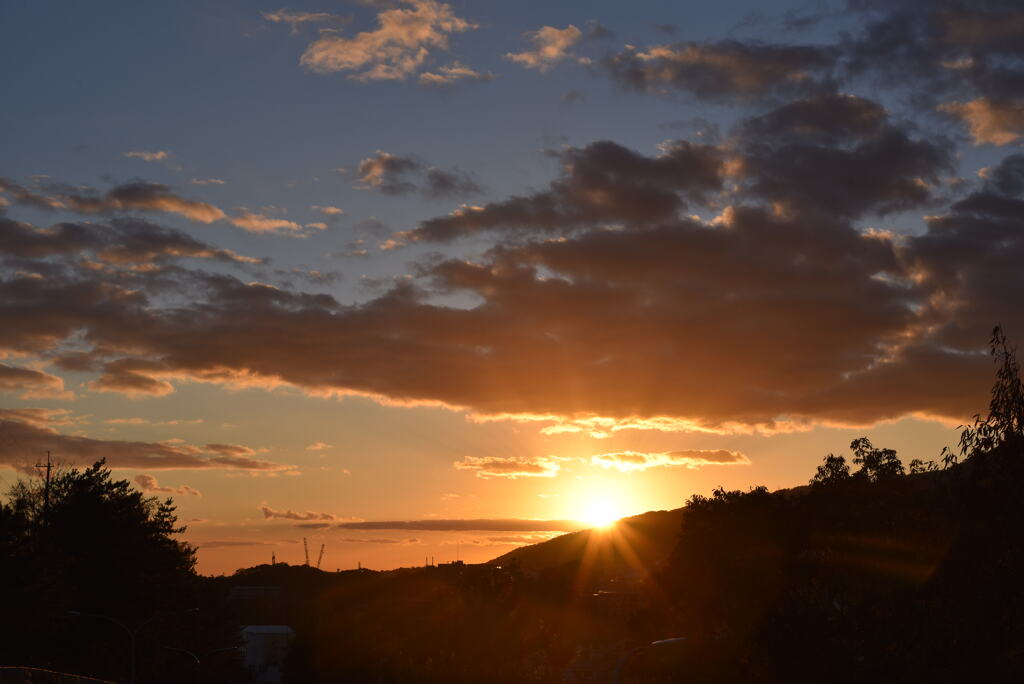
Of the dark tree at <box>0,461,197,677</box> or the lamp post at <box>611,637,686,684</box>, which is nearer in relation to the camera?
the dark tree at <box>0,461,197,677</box>

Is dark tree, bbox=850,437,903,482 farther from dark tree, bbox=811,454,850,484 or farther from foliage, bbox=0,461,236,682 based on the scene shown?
foliage, bbox=0,461,236,682

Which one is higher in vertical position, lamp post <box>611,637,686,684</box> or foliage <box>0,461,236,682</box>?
foliage <box>0,461,236,682</box>

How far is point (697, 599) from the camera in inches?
4483

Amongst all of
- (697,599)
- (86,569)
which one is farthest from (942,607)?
(697,599)

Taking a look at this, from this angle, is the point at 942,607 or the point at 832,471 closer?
the point at 942,607

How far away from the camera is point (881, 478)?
399ft

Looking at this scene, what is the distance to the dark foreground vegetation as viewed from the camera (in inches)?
840

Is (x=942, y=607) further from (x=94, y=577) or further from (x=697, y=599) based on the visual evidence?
(x=697, y=599)

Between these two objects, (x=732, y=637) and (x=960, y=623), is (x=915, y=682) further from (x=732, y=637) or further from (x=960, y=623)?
(x=732, y=637)

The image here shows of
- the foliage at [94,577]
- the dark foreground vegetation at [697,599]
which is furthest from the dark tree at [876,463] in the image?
the foliage at [94,577]

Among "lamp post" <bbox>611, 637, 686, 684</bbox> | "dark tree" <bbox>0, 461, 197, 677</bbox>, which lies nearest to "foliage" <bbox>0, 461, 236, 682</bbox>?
"dark tree" <bbox>0, 461, 197, 677</bbox>

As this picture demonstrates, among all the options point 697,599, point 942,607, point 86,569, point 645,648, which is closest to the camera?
point 942,607

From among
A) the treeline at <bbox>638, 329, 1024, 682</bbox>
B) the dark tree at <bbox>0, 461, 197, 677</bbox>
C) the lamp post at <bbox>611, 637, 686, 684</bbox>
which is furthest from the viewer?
the lamp post at <bbox>611, 637, 686, 684</bbox>

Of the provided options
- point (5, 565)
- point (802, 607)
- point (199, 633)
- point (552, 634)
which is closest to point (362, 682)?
point (552, 634)
